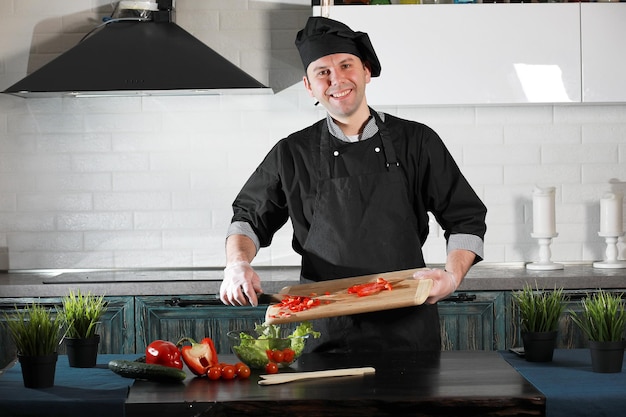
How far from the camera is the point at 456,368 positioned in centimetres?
287

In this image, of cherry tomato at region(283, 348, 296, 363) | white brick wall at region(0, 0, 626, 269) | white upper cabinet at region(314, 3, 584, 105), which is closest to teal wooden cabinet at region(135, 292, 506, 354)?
white brick wall at region(0, 0, 626, 269)

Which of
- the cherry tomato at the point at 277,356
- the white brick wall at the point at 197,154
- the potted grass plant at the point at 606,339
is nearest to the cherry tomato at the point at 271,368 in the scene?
the cherry tomato at the point at 277,356

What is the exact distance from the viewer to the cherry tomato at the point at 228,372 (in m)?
2.77

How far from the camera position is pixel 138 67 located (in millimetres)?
4766

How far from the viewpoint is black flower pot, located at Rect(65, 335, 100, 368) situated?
302 cm

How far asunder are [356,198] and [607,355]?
1.06 m

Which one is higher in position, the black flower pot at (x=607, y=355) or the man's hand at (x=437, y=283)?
the man's hand at (x=437, y=283)

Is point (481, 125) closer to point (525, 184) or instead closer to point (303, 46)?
point (525, 184)

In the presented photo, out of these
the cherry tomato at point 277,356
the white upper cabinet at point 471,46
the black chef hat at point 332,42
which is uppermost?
the white upper cabinet at point 471,46

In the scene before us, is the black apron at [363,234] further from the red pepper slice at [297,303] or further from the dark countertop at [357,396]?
the dark countertop at [357,396]

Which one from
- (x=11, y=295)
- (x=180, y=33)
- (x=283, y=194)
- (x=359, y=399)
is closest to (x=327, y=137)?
(x=283, y=194)

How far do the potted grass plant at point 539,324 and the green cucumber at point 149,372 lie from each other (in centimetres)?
103

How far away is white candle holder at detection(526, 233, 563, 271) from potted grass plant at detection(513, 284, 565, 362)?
2054 mm

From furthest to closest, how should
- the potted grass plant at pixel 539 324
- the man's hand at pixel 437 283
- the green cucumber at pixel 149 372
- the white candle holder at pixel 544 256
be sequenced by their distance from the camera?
the white candle holder at pixel 544 256
the man's hand at pixel 437 283
the potted grass plant at pixel 539 324
the green cucumber at pixel 149 372
